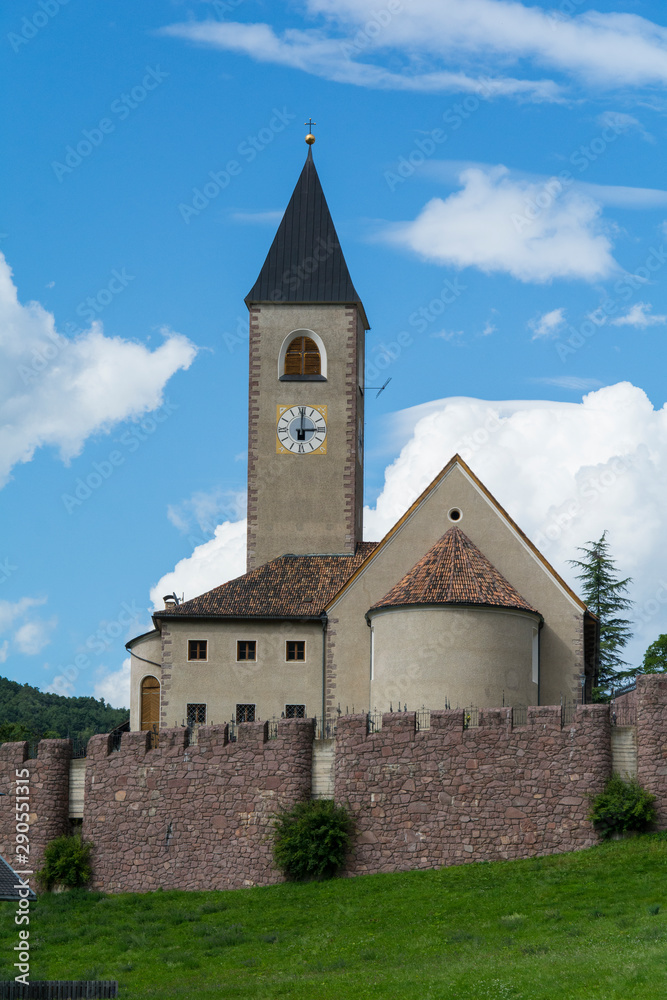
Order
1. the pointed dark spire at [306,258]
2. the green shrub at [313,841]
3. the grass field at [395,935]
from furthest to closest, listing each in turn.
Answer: the pointed dark spire at [306,258] < the green shrub at [313,841] < the grass field at [395,935]

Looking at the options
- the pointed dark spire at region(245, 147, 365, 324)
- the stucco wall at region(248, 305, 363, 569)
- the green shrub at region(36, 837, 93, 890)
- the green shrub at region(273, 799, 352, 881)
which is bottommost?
the green shrub at region(36, 837, 93, 890)

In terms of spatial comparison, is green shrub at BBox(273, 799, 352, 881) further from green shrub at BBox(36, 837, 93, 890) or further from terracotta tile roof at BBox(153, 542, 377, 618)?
terracotta tile roof at BBox(153, 542, 377, 618)

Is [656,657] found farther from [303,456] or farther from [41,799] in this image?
[41,799]

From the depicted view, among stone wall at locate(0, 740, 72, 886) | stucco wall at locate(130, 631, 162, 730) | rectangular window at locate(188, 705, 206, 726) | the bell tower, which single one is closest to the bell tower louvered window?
the bell tower

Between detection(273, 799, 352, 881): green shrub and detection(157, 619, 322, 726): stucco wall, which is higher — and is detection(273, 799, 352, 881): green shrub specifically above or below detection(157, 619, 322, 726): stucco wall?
below

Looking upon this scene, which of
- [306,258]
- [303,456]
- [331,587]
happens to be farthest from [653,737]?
[306,258]

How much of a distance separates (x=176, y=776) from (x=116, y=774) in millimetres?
2046

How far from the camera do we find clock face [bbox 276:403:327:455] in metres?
55.8

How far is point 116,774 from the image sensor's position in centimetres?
4122

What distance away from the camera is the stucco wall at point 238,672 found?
48.7 metres

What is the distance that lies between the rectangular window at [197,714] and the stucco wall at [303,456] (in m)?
7.44

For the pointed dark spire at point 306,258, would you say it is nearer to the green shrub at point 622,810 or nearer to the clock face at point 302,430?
the clock face at point 302,430

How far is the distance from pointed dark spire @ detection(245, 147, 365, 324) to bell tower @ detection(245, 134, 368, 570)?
0.17 ft

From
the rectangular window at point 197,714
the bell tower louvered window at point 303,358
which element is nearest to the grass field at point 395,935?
the rectangular window at point 197,714
